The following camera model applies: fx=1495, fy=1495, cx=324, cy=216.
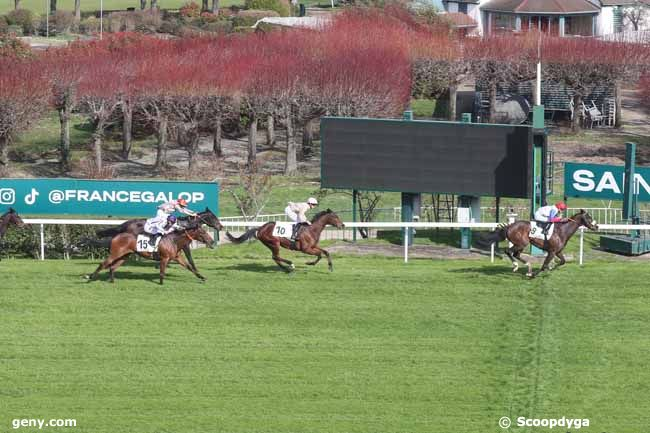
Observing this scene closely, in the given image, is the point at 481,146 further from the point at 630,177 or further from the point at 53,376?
the point at 53,376

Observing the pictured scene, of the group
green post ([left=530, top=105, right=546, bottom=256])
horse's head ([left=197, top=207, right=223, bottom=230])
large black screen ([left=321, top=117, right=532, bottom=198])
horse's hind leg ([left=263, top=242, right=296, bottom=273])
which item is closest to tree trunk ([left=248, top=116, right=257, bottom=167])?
large black screen ([left=321, top=117, right=532, bottom=198])

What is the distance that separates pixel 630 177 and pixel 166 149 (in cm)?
2280

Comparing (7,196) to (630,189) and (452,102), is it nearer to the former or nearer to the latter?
(630,189)

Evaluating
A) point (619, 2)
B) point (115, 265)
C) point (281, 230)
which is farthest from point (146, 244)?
point (619, 2)

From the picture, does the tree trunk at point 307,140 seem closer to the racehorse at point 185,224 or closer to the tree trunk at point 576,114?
the tree trunk at point 576,114

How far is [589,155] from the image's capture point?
46.3 meters

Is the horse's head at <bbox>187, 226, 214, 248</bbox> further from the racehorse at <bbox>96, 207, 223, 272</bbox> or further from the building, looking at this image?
the building

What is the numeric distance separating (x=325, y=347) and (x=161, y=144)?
24944 millimetres

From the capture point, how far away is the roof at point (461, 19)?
69.2 m

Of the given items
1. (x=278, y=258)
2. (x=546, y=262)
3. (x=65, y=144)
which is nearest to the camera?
(x=546, y=262)

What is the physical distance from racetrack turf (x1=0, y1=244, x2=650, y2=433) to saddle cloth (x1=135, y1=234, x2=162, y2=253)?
0.64 meters

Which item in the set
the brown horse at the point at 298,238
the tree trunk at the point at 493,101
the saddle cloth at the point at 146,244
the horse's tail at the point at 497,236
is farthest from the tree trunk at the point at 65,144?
the horse's tail at the point at 497,236

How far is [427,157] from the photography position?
2759 cm

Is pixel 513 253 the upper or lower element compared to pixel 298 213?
lower
